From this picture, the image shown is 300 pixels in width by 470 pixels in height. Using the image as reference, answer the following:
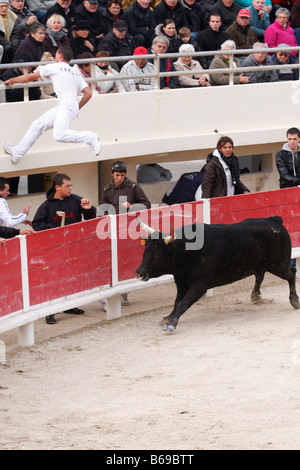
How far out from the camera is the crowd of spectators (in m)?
13.2

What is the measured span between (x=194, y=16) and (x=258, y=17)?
1.22 m

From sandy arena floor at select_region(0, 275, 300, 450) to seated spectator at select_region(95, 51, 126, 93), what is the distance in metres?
2.91

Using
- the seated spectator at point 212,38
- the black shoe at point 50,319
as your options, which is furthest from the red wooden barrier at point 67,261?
the seated spectator at point 212,38

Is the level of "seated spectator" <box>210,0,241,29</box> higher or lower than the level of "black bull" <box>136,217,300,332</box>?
higher

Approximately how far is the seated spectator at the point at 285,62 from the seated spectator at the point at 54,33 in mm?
3466

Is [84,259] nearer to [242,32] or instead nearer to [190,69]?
[190,69]

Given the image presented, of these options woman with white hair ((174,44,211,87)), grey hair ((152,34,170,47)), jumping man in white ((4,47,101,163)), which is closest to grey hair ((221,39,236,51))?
woman with white hair ((174,44,211,87))

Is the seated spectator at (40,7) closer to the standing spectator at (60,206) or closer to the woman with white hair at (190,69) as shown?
the woman with white hair at (190,69)

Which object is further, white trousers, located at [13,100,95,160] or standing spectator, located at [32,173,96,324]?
white trousers, located at [13,100,95,160]

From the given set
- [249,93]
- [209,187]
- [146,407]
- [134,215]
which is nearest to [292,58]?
[249,93]

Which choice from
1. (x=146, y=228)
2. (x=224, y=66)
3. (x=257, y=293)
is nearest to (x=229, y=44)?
(x=224, y=66)

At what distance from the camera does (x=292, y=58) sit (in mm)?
15883

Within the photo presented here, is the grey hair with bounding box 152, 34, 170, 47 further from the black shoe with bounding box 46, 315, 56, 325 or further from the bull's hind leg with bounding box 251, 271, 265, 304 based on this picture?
the black shoe with bounding box 46, 315, 56, 325

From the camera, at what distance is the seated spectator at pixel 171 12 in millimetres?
15266
